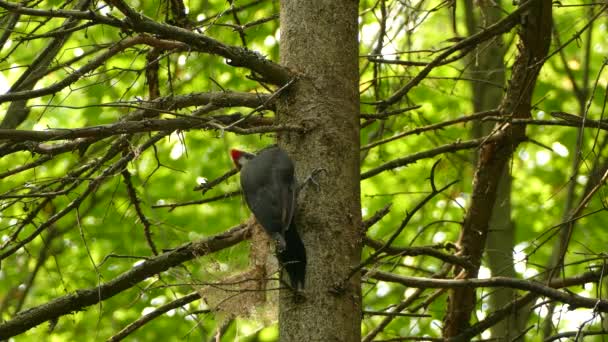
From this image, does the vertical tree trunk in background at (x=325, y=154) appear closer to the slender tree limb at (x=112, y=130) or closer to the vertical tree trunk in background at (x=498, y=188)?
the slender tree limb at (x=112, y=130)

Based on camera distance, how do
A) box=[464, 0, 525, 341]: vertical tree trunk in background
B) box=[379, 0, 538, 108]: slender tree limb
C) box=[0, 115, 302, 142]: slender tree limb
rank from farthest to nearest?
box=[464, 0, 525, 341]: vertical tree trunk in background
box=[379, 0, 538, 108]: slender tree limb
box=[0, 115, 302, 142]: slender tree limb

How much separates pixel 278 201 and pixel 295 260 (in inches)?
14.0

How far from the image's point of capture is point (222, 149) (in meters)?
8.67

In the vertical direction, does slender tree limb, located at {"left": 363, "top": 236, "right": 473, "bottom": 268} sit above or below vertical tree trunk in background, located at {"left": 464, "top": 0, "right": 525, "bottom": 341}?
below

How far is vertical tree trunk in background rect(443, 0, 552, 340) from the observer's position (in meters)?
4.73

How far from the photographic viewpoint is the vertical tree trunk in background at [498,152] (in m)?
4.73

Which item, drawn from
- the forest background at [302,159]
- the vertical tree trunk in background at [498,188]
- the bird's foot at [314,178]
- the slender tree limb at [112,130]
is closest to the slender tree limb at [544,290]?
the forest background at [302,159]

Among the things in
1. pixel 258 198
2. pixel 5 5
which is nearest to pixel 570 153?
pixel 258 198

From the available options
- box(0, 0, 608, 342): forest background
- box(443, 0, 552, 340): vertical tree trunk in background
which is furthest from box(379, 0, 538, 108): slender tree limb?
box(443, 0, 552, 340): vertical tree trunk in background

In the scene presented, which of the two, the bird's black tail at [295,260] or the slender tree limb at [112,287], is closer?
the bird's black tail at [295,260]

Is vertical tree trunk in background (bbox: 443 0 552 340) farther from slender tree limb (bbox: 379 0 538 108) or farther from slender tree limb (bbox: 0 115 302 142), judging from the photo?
slender tree limb (bbox: 0 115 302 142)

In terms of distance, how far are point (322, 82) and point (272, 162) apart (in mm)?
460

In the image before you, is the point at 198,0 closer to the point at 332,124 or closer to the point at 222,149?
the point at 222,149

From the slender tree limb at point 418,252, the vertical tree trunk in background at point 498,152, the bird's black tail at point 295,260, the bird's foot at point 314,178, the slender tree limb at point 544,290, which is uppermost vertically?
the vertical tree trunk in background at point 498,152
